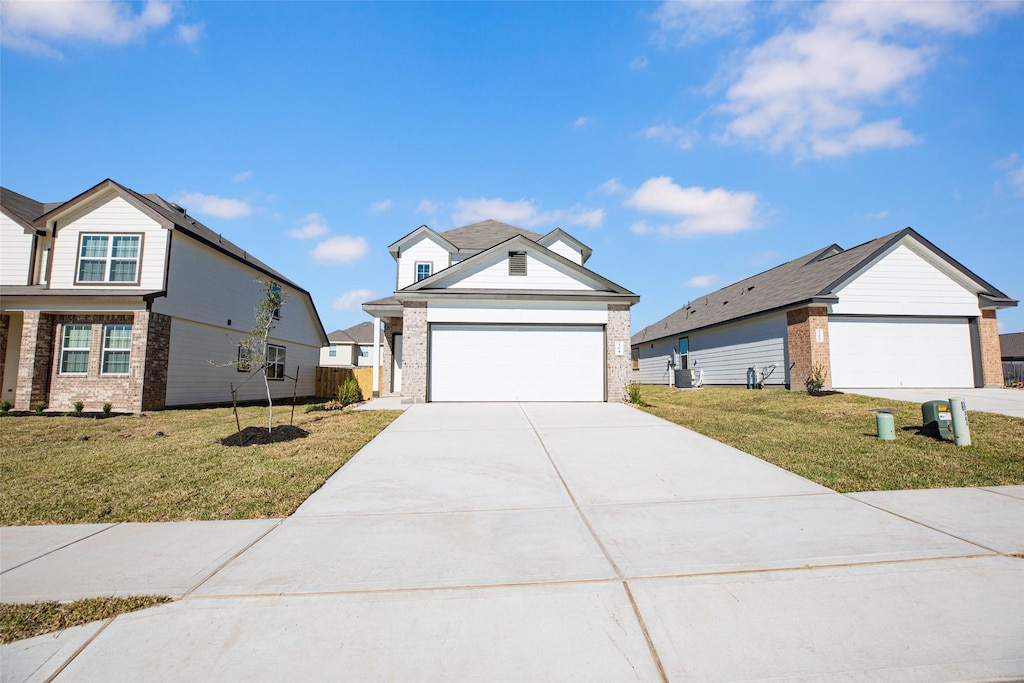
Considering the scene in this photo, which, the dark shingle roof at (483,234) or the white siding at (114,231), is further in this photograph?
the dark shingle roof at (483,234)

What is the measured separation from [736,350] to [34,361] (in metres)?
25.5

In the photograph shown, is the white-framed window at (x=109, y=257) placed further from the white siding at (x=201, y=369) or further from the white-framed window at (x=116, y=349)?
the white siding at (x=201, y=369)

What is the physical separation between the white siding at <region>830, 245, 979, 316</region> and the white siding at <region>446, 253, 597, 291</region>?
9749mm

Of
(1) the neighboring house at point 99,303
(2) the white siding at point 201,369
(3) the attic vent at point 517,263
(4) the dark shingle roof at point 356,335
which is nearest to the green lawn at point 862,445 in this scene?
(3) the attic vent at point 517,263

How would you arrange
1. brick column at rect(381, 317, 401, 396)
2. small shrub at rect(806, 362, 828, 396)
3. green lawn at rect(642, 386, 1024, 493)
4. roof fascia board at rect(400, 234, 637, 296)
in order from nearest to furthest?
green lawn at rect(642, 386, 1024, 493)
roof fascia board at rect(400, 234, 637, 296)
small shrub at rect(806, 362, 828, 396)
brick column at rect(381, 317, 401, 396)

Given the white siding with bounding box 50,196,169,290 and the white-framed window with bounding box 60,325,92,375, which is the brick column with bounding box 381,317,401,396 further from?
the white-framed window with bounding box 60,325,92,375

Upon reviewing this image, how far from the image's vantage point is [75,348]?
50.2 ft

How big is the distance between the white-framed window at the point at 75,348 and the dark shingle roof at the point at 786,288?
23.7 meters

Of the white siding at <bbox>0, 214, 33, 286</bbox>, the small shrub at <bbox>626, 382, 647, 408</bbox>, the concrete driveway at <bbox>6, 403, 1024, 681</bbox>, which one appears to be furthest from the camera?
the white siding at <bbox>0, 214, 33, 286</bbox>

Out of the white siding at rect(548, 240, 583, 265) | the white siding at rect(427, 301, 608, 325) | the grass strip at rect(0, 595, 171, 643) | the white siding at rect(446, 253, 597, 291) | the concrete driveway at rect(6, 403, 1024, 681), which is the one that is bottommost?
the grass strip at rect(0, 595, 171, 643)

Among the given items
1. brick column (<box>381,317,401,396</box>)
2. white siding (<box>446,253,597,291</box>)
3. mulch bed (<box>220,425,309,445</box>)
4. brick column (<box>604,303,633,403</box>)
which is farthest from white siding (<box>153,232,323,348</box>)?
brick column (<box>604,303,633,403</box>)

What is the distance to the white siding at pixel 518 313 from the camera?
14.8 meters

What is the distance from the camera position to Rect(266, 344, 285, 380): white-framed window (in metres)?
21.9

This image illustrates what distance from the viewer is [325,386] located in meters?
24.9
